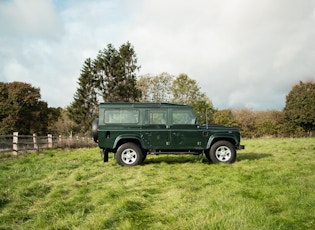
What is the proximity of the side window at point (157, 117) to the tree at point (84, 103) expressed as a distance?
26613 mm

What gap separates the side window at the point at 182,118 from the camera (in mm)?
9188

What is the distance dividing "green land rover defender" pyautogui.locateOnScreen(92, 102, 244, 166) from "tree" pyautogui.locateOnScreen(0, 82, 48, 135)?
28043 mm

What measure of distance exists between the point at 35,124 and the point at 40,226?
115 feet

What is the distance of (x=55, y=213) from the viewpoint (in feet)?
13.3

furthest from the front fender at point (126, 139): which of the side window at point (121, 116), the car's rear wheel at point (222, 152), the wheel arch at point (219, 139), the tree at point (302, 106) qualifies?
the tree at point (302, 106)

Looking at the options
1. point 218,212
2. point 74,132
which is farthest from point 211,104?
point 218,212

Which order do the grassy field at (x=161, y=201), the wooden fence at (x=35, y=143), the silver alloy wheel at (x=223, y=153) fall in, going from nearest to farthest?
1. the grassy field at (x=161, y=201)
2. the silver alloy wheel at (x=223, y=153)
3. the wooden fence at (x=35, y=143)

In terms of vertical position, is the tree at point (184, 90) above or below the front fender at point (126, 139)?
above

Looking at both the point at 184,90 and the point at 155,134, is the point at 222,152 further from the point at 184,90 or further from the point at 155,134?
the point at 184,90

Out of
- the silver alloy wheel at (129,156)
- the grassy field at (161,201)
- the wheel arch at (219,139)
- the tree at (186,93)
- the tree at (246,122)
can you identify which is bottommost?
the grassy field at (161,201)

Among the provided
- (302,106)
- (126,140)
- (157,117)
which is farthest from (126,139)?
(302,106)

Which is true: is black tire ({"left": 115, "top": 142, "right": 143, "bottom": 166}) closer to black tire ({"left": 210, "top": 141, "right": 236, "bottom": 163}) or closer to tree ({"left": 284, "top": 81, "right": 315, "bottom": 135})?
black tire ({"left": 210, "top": 141, "right": 236, "bottom": 163})

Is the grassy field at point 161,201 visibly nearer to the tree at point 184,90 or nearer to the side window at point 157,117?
the side window at point 157,117

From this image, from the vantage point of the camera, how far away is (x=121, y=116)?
9.13m
